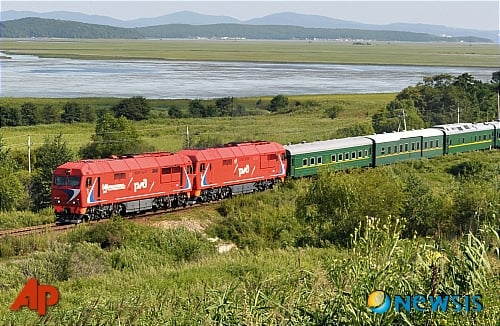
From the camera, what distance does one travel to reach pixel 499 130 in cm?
5553

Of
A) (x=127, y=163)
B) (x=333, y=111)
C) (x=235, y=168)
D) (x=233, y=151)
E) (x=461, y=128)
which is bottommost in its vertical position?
(x=333, y=111)

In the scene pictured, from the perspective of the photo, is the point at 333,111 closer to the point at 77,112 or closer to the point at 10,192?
the point at 77,112

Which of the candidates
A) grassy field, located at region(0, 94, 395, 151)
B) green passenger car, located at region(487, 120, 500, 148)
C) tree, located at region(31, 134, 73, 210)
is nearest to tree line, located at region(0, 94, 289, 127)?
grassy field, located at region(0, 94, 395, 151)

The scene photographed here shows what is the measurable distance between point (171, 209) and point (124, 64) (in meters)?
147

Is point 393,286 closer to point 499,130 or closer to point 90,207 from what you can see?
point 90,207

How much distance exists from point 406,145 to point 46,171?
21793 mm

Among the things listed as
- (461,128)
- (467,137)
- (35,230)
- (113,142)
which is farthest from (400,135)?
(35,230)

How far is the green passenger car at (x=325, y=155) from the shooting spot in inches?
1532

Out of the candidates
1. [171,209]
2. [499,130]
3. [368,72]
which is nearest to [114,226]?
[171,209]

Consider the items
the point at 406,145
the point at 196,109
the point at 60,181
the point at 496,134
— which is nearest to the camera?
the point at 60,181

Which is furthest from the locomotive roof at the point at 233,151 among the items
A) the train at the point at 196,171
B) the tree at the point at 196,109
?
the tree at the point at 196,109

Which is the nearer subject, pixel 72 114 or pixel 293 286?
pixel 293 286

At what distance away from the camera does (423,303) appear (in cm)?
769

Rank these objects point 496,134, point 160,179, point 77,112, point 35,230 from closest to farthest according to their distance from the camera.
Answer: point 35,230
point 160,179
point 496,134
point 77,112
